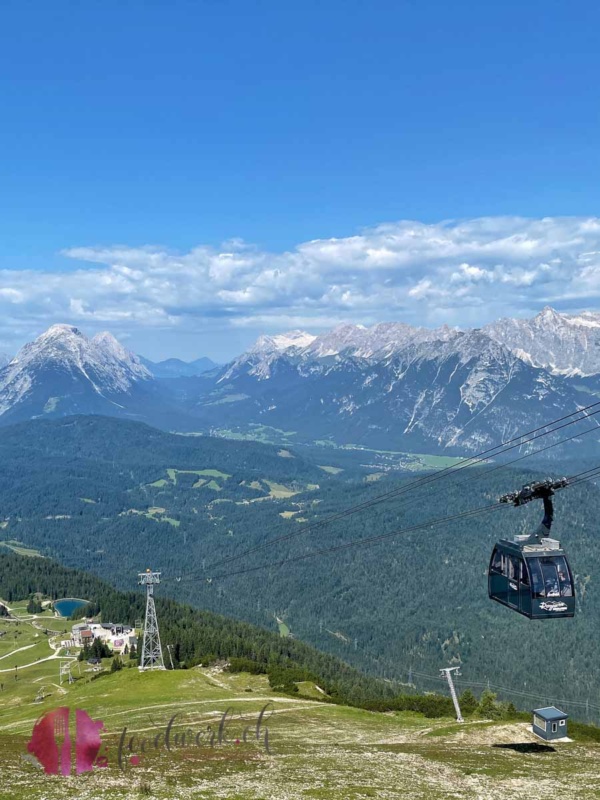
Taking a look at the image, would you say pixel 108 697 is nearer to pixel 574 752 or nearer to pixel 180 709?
pixel 180 709

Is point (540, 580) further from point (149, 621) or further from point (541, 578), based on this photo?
point (149, 621)

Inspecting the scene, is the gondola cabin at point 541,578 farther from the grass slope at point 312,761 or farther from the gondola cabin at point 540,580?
the grass slope at point 312,761

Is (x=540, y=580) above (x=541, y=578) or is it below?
below

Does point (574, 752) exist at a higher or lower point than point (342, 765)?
lower

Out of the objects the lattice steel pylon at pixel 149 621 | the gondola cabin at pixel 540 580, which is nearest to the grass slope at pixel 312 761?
the gondola cabin at pixel 540 580

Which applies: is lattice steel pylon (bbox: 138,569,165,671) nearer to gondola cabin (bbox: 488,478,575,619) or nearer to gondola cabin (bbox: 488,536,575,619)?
gondola cabin (bbox: 488,536,575,619)

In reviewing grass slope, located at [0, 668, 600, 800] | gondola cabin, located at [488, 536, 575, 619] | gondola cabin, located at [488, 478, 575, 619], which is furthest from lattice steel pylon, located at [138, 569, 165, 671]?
gondola cabin, located at [488, 478, 575, 619]

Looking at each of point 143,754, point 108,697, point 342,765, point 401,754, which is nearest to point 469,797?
point 342,765

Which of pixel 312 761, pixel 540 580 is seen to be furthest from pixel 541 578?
pixel 312 761
